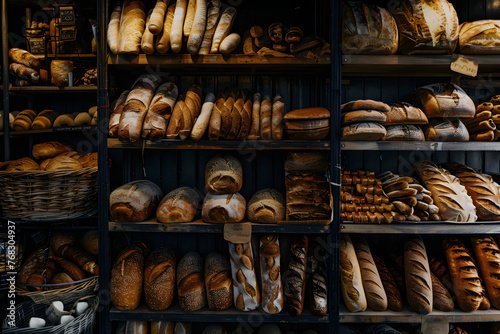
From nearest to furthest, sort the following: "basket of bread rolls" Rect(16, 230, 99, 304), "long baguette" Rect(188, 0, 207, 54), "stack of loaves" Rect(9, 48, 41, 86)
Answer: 1. "long baguette" Rect(188, 0, 207, 54)
2. "basket of bread rolls" Rect(16, 230, 99, 304)
3. "stack of loaves" Rect(9, 48, 41, 86)

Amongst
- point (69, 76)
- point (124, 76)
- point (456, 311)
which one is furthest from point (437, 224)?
point (69, 76)

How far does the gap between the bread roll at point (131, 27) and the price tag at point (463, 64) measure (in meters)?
1.83

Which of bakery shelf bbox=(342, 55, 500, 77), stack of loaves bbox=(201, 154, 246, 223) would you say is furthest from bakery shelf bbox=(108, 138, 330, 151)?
bakery shelf bbox=(342, 55, 500, 77)

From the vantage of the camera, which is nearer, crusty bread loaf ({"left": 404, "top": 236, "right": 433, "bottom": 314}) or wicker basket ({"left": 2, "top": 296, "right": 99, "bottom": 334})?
wicker basket ({"left": 2, "top": 296, "right": 99, "bottom": 334})

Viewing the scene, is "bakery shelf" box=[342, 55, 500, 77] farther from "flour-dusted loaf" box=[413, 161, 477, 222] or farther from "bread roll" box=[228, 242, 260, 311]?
"bread roll" box=[228, 242, 260, 311]

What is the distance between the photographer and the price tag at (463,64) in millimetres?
1746

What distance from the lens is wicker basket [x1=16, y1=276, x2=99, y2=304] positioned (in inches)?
69.3

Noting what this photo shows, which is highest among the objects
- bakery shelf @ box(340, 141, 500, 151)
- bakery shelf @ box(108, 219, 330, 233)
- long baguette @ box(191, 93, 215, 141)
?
long baguette @ box(191, 93, 215, 141)

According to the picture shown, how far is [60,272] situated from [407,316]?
2135mm

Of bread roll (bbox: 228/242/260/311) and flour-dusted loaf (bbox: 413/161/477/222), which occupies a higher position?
flour-dusted loaf (bbox: 413/161/477/222)

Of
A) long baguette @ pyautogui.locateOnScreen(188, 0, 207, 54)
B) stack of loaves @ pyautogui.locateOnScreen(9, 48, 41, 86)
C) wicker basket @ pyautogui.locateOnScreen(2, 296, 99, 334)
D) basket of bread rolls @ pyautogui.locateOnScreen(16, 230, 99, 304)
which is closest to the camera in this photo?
wicker basket @ pyautogui.locateOnScreen(2, 296, 99, 334)

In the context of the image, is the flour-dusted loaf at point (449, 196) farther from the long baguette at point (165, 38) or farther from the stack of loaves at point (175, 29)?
the long baguette at point (165, 38)

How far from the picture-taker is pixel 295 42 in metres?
1.71

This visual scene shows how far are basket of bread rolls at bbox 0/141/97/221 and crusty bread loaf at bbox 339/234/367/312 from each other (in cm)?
162
